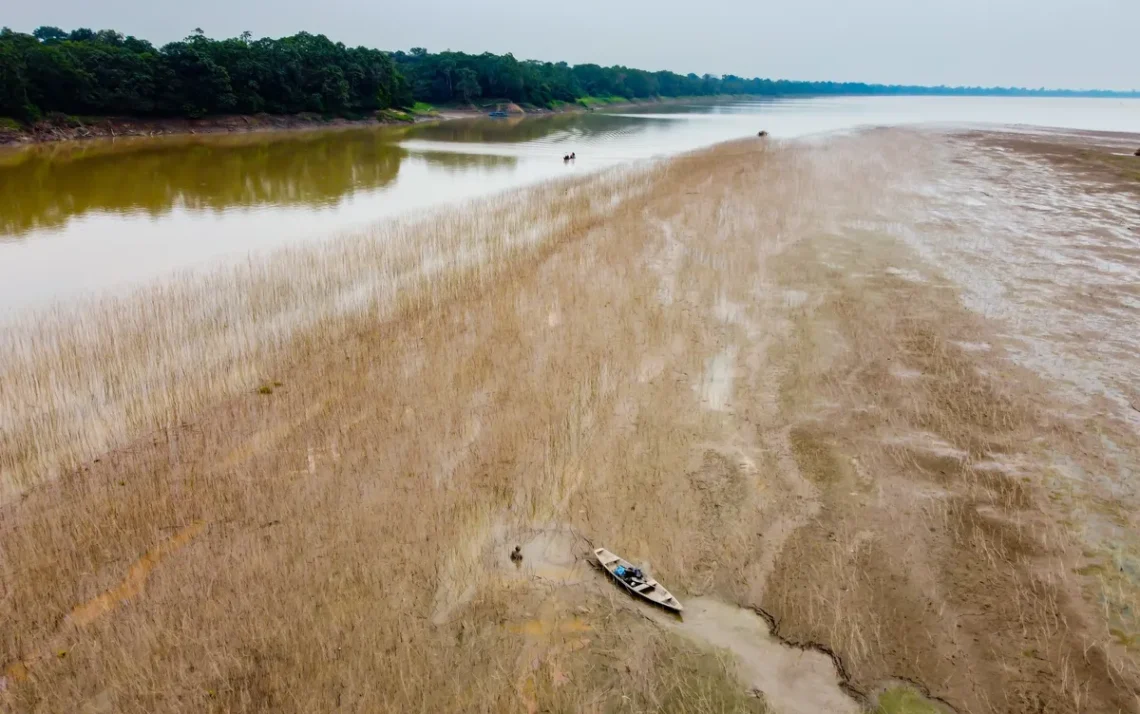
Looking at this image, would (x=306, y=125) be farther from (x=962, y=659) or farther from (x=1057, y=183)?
(x=962, y=659)

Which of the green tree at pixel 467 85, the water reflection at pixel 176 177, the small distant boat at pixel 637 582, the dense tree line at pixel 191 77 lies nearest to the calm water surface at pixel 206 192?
the water reflection at pixel 176 177

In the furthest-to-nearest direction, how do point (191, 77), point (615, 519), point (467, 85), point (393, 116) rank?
point (467, 85)
point (393, 116)
point (191, 77)
point (615, 519)

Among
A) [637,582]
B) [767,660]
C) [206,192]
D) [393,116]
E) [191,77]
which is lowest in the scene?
[767,660]

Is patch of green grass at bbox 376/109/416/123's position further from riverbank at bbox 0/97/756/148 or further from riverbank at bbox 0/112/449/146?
riverbank at bbox 0/112/449/146

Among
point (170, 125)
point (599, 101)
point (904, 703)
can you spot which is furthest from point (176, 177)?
point (599, 101)

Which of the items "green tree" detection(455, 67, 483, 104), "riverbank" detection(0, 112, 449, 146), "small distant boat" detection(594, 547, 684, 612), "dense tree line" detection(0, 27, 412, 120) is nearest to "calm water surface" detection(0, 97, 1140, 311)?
"riverbank" detection(0, 112, 449, 146)

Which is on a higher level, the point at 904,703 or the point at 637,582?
the point at 637,582

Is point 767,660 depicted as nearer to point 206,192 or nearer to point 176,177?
point 206,192
